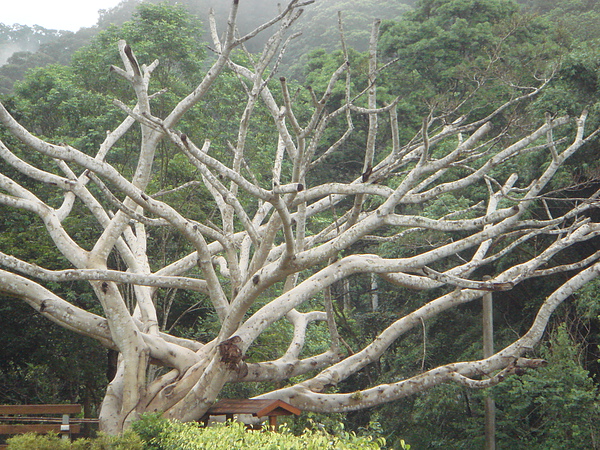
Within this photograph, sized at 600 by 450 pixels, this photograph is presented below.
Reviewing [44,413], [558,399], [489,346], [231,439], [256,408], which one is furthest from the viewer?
[489,346]

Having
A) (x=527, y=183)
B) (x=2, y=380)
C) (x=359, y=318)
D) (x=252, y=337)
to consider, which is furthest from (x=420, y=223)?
(x=2, y=380)

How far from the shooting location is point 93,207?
8367 mm

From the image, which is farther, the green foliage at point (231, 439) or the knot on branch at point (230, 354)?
the knot on branch at point (230, 354)

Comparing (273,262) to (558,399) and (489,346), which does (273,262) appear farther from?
(558,399)

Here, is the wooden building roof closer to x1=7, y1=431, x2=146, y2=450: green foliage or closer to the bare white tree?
the bare white tree

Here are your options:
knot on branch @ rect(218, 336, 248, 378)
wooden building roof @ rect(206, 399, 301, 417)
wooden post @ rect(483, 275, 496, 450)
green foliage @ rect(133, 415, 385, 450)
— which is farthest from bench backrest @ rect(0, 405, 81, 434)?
wooden post @ rect(483, 275, 496, 450)

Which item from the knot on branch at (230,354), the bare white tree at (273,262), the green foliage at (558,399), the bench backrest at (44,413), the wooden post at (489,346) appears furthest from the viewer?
the wooden post at (489,346)

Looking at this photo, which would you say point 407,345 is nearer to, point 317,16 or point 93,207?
point 93,207

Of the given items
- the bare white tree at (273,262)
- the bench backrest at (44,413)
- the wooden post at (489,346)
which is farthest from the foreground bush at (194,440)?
the wooden post at (489,346)

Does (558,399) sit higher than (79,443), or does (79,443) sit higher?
(79,443)

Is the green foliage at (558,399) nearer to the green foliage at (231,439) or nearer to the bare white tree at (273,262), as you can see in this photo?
the bare white tree at (273,262)

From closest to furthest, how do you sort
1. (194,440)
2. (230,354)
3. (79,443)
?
(194,440)
(79,443)
(230,354)

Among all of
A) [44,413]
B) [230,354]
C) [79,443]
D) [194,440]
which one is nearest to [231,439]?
[194,440]

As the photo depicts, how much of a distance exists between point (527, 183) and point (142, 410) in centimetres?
810
